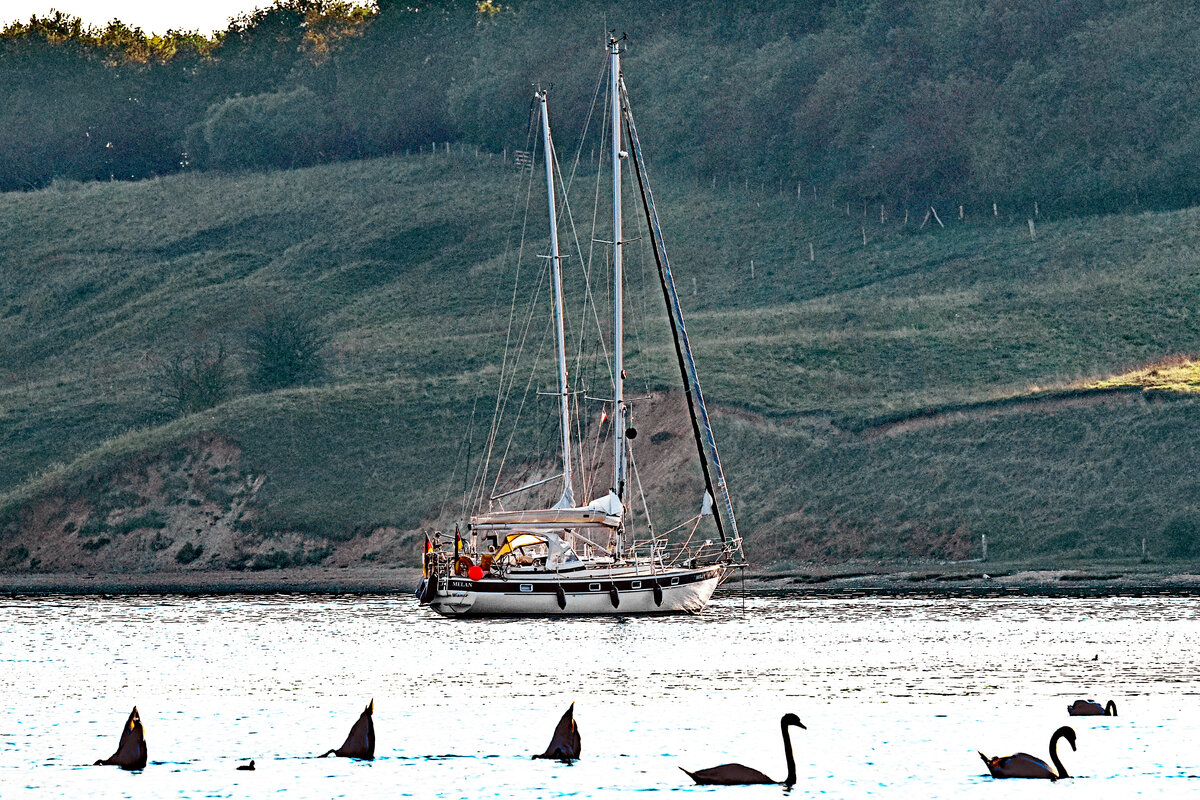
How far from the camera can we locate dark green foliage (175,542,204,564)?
277ft

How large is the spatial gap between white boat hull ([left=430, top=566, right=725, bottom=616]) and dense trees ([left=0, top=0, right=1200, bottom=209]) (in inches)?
2662

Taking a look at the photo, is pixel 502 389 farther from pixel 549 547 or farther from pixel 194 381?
pixel 549 547

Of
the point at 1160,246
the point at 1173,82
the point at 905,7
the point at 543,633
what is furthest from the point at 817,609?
the point at 905,7

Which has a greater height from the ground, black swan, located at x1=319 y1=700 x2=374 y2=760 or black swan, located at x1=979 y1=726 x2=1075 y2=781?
black swan, located at x1=319 y1=700 x2=374 y2=760

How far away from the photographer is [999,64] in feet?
393

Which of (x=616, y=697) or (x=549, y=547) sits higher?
(x=549, y=547)

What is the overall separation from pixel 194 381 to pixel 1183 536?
5856cm

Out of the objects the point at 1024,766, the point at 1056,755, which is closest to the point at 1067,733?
the point at 1056,755

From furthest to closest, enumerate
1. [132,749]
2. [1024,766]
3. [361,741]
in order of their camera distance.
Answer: [361,741], [132,749], [1024,766]

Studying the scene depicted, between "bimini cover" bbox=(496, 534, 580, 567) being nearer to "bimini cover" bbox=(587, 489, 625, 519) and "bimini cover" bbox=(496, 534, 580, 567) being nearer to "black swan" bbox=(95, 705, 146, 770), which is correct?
"bimini cover" bbox=(587, 489, 625, 519)

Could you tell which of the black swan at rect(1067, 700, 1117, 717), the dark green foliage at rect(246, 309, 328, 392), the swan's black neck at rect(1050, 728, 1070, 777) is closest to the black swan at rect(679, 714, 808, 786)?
the swan's black neck at rect(1050, 728, 1070, 777)

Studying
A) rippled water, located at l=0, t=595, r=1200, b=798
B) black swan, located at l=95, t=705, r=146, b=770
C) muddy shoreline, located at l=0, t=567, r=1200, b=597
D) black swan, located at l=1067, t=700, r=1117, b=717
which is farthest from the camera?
muddy shoreline, located at l=0, t=567, r=1200, b=597

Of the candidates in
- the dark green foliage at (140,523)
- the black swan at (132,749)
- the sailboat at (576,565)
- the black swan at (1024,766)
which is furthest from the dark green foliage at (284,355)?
the black swan at (1024,766)

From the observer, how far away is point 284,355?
114 meters
